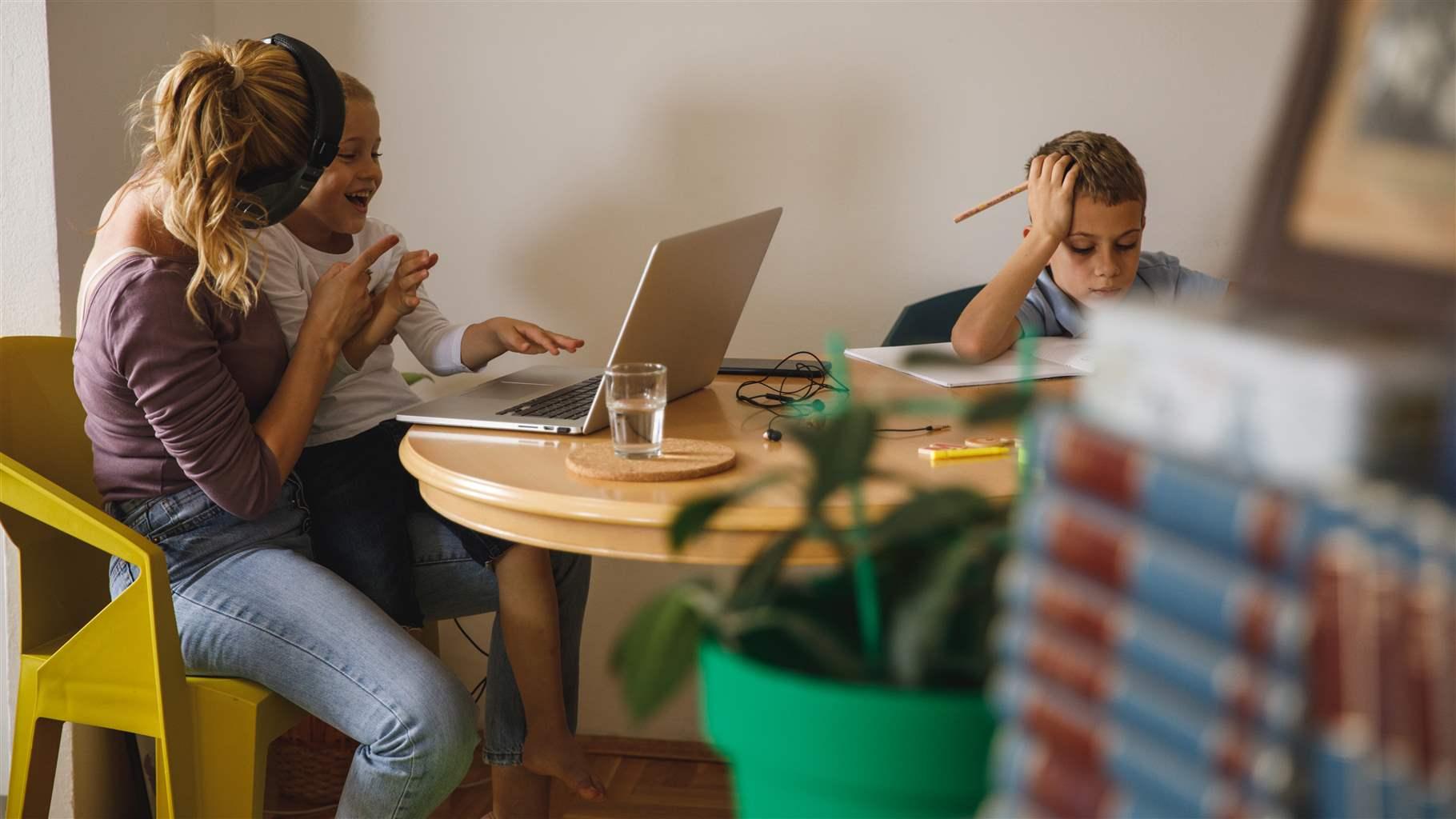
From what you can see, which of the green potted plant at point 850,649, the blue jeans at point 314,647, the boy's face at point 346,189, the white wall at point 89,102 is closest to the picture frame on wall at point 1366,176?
the green potted plant at point 850,649

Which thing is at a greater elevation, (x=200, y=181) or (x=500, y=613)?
(x=200, y=181)

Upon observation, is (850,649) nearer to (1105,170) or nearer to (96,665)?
(96,665)

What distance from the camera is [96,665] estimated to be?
4.96 feet

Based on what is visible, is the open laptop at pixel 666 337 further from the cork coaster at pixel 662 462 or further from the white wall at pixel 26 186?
the white wall at pixel 26 186

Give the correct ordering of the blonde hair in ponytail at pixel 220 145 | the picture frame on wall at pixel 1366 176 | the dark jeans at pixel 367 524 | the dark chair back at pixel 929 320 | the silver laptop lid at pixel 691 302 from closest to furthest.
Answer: the picture frame on wall at pixel 1366 176, the silver laptop lid at pixel 691 302, the blonde hair in ponytail at pixel 220 145, the dark jeans at pixel 367 524, the dark chair back at pixel 929 320

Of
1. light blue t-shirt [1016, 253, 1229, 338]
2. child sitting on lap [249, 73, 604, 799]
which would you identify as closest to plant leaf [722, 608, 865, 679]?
child sitting on lap [249, 73, 604, 799]

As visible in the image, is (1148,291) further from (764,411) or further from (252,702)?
(252,702)

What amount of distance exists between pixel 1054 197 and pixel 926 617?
4.77ft

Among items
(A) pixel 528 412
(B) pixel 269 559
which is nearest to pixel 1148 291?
(A) pixel 528 412

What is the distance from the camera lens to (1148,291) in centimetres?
212

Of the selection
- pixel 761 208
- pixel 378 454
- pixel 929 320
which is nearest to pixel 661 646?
pixel 378 454

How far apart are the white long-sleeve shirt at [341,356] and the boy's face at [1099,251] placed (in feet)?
3.09

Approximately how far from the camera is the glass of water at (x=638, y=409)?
51.4 inches

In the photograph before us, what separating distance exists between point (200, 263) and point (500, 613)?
594 millimetres
